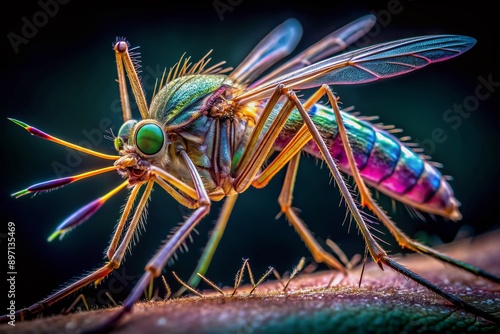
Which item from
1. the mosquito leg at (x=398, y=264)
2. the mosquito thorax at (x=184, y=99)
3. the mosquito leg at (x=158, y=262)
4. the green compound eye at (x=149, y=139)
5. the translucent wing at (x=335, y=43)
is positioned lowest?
the mosquito leg at (x=398, y=264)

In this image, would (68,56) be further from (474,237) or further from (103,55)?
(474,237)

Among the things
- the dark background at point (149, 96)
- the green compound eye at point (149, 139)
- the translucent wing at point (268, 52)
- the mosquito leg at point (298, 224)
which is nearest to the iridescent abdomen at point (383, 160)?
the mosquito leg at point (298, 224)

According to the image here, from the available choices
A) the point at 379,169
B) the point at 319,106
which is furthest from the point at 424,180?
the point at 319,106

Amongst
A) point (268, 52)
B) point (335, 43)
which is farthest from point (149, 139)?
point (335, 43)

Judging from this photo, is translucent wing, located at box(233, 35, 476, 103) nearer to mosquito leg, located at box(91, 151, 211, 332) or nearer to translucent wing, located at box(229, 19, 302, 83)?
translucent wing, located at box(229, 19, 302, 83)

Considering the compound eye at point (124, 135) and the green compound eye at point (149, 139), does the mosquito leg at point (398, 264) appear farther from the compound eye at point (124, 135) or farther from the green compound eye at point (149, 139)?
the compound eye at point (124, 135)

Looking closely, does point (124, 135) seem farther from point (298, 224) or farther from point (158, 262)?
point (298, 224)
